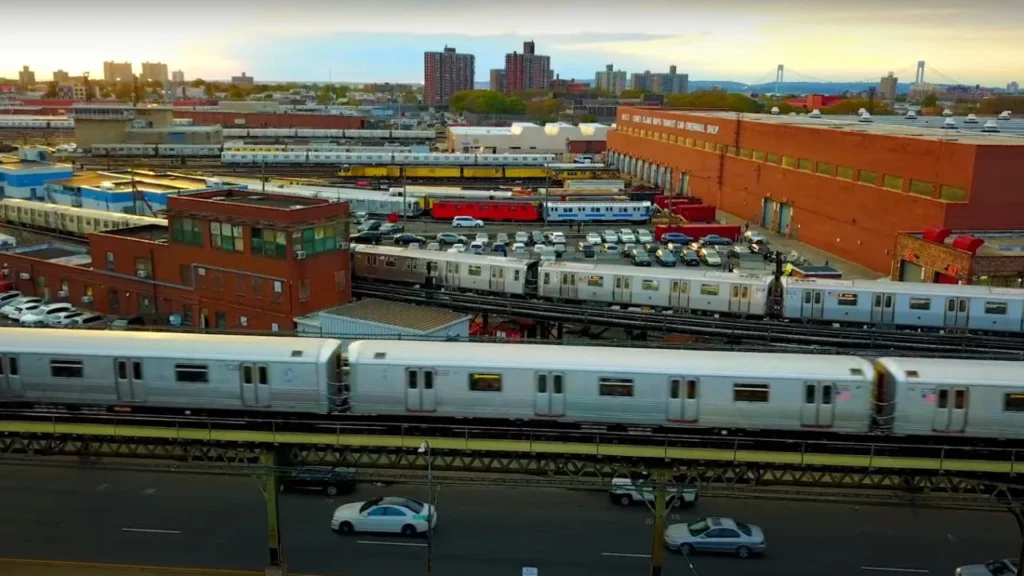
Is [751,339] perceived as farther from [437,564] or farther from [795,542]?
[437,564]

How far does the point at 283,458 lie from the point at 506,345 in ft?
15.8

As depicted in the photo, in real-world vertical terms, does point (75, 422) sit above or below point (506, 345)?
below

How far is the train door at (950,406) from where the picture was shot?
14.4 meters

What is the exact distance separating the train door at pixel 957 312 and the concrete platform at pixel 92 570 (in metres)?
22.9

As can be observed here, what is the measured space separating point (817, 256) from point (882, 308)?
65.8 feet

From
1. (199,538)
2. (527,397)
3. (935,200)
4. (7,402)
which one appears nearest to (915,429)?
(527,397)

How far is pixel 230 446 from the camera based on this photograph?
15117mm

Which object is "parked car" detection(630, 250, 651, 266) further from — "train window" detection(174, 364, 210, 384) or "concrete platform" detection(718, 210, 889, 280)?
"train window" detection(174, 364, 210, 384)

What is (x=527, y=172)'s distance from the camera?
81000mm

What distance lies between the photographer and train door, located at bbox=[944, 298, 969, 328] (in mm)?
26328

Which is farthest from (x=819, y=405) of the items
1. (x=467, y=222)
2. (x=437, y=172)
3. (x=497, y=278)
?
(x=437, y=172)

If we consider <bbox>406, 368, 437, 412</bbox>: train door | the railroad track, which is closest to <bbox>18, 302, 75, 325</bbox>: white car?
the railroad track

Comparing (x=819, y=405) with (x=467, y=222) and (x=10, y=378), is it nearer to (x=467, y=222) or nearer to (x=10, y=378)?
(x=10, y=378)

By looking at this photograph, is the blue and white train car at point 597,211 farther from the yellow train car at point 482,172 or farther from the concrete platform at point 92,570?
the concrete platform at point 92,570
